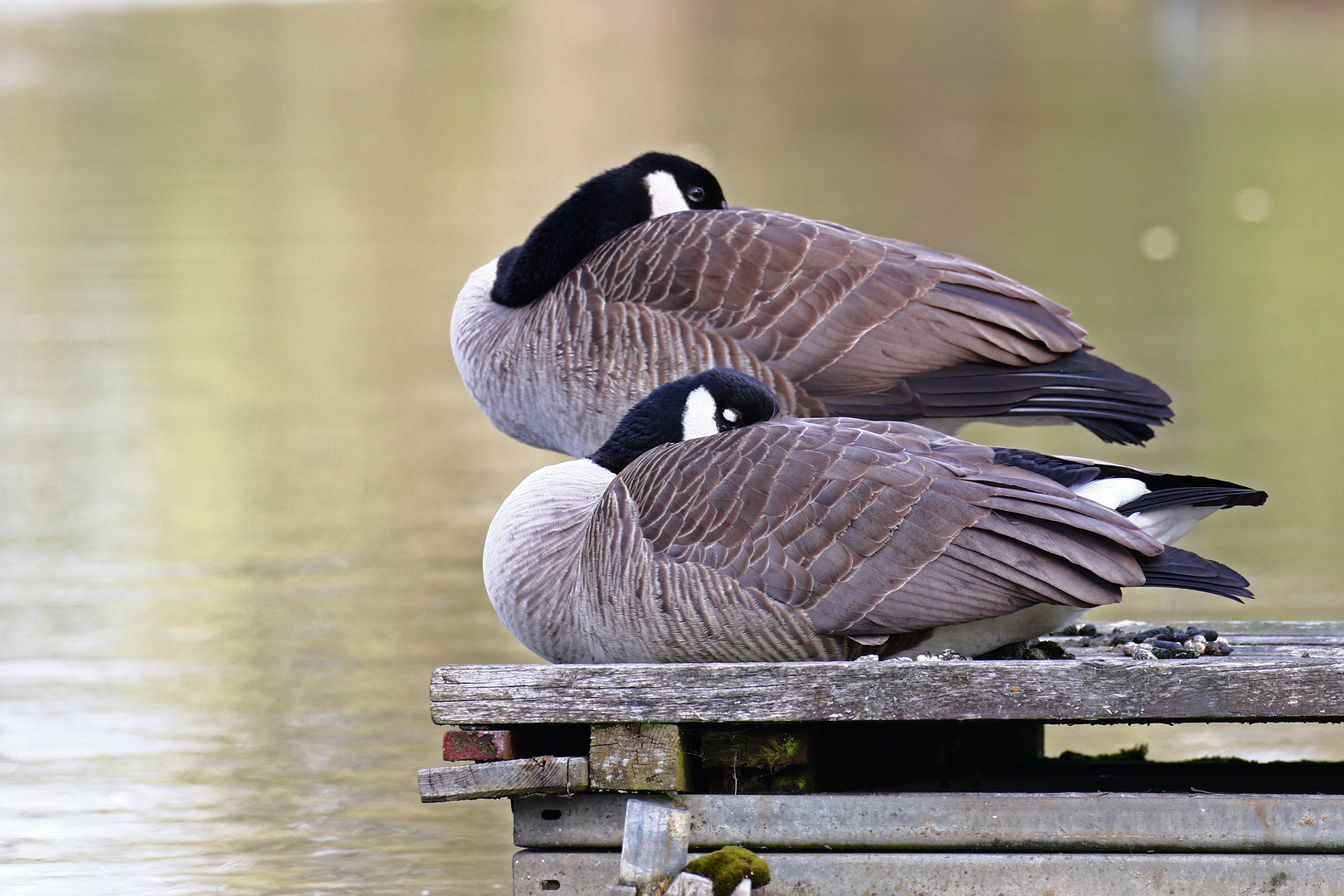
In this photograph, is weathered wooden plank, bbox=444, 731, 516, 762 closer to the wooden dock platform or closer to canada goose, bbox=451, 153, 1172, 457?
the wooden dock platform

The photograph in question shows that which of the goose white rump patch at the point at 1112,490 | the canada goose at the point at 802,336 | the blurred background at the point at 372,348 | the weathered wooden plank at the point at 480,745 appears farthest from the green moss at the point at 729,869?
the canada goose at the point at 802,336

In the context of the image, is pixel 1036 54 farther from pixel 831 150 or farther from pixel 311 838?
pixel 311 838

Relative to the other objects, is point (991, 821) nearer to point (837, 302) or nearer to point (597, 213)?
point (837, 302)

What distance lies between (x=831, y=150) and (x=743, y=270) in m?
16.6

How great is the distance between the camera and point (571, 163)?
66.2 feet

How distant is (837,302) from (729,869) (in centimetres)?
201

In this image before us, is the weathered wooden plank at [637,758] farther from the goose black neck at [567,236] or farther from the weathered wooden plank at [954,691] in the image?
the goose black neck at [567,236]

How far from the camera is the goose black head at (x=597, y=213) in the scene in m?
5.58

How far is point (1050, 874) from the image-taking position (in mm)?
3492

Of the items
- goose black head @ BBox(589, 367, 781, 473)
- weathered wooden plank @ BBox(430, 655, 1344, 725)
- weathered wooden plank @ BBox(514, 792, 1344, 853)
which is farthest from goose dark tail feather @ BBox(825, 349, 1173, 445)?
weathered wooden plank @ BBox(514, 792, 1344, 853)

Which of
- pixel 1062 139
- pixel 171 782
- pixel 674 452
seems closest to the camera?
pixel 674 452

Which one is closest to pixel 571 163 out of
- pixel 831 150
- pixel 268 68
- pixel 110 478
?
pixel 831 150

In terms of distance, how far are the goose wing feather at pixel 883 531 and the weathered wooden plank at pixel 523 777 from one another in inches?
19.1

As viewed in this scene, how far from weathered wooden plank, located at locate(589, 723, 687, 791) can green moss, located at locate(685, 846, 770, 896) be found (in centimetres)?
16
